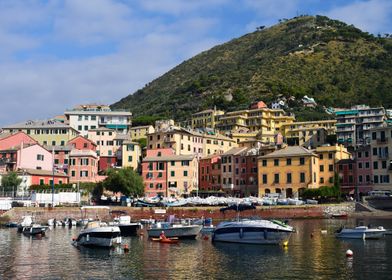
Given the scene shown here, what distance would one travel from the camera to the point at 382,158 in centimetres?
10100

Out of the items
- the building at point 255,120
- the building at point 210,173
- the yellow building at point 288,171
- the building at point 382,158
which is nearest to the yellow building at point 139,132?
the building at point 255,120

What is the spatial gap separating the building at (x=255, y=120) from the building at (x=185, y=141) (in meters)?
26.1

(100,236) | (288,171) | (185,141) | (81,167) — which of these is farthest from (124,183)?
(100,236)

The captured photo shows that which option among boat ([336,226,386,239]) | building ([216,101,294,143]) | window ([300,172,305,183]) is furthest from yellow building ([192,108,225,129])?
boat ([336,226,386,239])

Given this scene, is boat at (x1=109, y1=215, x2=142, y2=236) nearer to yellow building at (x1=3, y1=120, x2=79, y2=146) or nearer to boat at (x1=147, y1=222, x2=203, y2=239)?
boat at (x1=147, y1=222, x2=203, y2=239)

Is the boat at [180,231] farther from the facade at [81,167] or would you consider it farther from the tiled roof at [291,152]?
the facade at [81,167]

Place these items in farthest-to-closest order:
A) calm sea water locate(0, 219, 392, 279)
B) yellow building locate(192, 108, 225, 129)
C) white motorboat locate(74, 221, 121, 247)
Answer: yellow building locate(192, 108, 225, 129) → white motorboat locate(74, 221, 121, 247) → calm sea water locate(0, 219, 392, 279)

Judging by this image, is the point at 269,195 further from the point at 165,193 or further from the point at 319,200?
the point at 165,193

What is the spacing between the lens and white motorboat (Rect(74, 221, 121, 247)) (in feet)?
165

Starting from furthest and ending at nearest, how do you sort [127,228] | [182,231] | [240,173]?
[240,173], [127,228], [182,231]

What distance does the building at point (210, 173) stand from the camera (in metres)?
110

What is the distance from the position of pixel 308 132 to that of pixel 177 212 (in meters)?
67.4

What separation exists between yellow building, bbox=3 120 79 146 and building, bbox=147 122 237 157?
20.6 m

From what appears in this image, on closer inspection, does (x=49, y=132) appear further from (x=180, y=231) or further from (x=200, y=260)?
(x=200, y=260)
